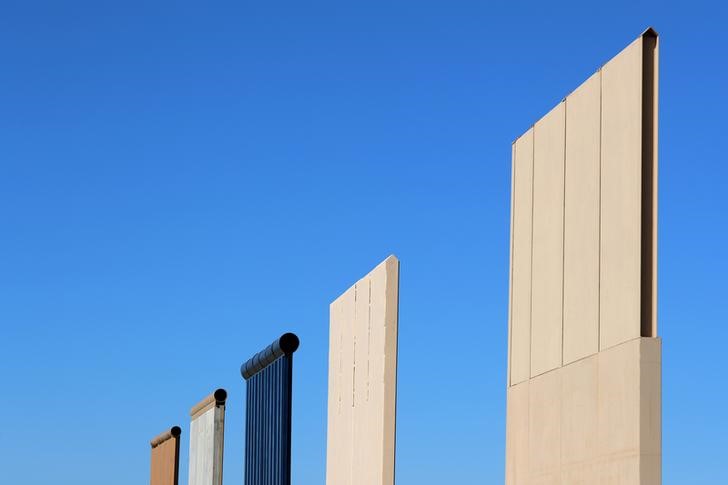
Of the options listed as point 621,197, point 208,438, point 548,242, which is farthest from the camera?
point 208,438

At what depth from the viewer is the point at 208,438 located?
14.6m

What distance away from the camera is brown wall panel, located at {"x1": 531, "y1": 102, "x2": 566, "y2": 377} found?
304 inches

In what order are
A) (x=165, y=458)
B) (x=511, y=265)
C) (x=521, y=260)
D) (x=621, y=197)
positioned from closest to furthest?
(x=621, y=197), (x=521, y=260), (x=511, y=265), (x=165, y=458)

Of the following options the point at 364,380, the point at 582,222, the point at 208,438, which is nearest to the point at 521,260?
the point at 582,222

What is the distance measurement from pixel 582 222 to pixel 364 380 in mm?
2215

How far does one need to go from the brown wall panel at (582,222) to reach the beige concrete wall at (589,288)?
0.01 meters

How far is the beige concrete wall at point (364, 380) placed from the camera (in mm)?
8234

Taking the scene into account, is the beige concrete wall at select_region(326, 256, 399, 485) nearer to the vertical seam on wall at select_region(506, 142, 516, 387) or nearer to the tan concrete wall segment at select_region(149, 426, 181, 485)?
the vertical seam on wall at select_region(506, 142, 516, 387)

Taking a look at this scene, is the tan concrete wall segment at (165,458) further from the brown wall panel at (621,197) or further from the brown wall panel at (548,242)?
the brown wall panel at (621,197)

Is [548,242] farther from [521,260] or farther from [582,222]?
[582,222]

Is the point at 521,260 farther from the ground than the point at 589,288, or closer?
farther from the ground

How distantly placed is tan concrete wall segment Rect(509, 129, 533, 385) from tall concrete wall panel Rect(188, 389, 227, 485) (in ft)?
20.0

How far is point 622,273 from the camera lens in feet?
22.1

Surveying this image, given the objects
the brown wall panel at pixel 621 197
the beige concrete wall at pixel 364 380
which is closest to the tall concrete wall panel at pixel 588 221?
the brown wall panel at pixel 621 197
